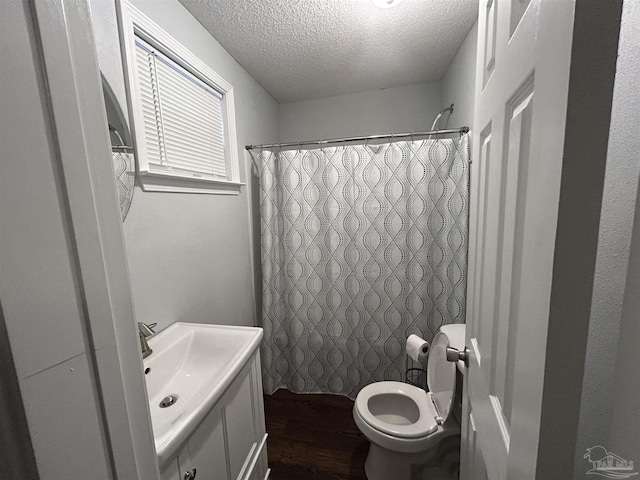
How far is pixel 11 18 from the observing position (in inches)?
9.9

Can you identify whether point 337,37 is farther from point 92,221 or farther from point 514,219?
point 92,221

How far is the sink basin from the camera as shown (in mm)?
717

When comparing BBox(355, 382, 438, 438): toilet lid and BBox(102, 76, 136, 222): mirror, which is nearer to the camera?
BBox(102, 76, 136, 222): mirror

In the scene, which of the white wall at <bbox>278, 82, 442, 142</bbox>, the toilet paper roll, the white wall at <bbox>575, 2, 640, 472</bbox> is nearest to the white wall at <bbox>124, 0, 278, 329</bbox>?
the white wall at <bbox>278, 82, 442, 142</bbox>

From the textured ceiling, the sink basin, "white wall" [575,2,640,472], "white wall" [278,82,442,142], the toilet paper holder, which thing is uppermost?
the textured ceiling

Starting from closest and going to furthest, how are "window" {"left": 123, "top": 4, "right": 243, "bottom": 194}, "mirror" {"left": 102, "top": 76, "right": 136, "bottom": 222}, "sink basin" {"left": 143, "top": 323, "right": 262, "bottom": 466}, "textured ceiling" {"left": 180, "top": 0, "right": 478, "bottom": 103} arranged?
"sink basin" {"left": 143, "top": 323, "right": 262, "bottom": 466}, "mirror" {"left": 102, "top": 76, "right": 136, "bottom": 222}, "window" {"left": 123, "top": 4, "right": 243, "bottom": 194}, "textured ceiling" {"left": 180, "top": 0, "right": 478, "bottom": 103}

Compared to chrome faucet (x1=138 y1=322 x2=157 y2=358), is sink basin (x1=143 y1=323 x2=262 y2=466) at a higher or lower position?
lower

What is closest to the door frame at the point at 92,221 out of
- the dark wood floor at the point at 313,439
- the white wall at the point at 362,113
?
the dark wood floor at the point at 313,439

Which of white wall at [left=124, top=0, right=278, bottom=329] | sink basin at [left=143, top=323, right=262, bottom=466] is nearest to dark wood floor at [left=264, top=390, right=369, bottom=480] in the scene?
white wall at [left=124, top=0, right=278, bottom=329]

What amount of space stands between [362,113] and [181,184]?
1675 millimetres

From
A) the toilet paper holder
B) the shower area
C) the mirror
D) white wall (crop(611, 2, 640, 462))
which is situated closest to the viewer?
white wall (crop(611, 2, 640, 462))

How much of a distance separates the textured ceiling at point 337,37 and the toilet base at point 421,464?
83.7 inches

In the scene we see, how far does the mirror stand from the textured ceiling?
0.71 metres

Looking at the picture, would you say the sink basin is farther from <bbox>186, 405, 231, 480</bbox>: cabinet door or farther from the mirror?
the mirror
